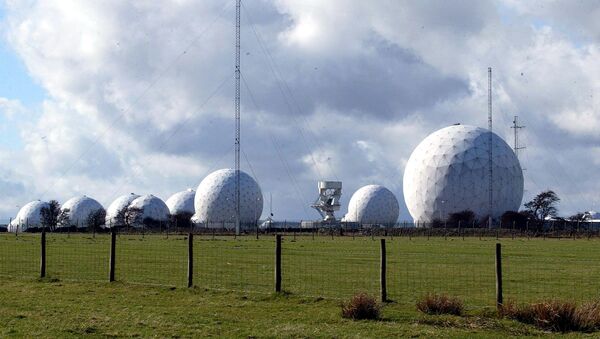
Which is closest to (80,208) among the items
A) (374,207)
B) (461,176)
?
(374,207)

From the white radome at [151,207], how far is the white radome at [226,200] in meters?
7.85

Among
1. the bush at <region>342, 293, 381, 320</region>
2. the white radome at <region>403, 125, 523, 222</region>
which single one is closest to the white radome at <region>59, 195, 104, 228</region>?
the white radome at <region>403, 125, 523, 222</region>

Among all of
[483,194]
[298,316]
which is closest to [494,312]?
[298,316]

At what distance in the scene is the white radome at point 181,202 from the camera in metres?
138

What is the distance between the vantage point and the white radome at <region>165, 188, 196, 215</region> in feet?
453

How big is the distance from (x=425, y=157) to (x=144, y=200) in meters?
53.7

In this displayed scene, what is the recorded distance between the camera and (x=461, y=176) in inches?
3561

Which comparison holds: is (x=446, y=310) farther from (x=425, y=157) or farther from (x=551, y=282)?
(x=425, y=157)

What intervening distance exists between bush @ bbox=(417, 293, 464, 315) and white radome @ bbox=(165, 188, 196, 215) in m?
121

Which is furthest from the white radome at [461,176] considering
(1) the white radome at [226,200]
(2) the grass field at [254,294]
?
(2) the grass field at [254,294]

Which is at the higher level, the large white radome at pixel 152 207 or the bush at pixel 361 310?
the large white radome at pixel 152 207

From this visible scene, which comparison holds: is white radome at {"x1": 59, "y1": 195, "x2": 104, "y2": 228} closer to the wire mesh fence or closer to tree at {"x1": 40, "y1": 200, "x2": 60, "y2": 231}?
tree at {"x1": 40, "y1": 200, "x2": 60, "y2": 231}

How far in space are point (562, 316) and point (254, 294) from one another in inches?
263

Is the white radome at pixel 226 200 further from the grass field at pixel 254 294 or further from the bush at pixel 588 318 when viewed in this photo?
the bush at pixel 588 318
